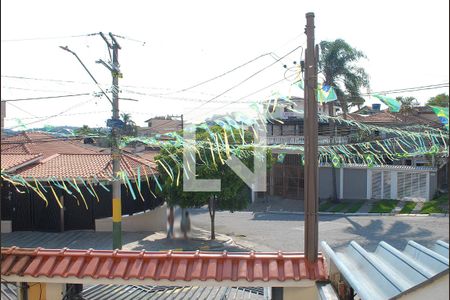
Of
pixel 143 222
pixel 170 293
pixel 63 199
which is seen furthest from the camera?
pixel 143 222

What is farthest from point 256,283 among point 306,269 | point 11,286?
point 11,286

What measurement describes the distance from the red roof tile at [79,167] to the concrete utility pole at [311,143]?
8.03m

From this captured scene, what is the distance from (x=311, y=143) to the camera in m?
5.60

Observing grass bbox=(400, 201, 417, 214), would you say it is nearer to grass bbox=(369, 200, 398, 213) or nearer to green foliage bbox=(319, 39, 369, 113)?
grass bbox=(369, 200, 398, 213)

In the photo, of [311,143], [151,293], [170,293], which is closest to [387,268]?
[311,143]

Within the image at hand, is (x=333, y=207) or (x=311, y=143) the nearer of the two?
(x=311, y=143)

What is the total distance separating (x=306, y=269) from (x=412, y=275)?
1.45 metres

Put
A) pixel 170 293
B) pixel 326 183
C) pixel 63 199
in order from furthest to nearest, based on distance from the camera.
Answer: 1. pixel 326 183
2. pixel 63 199
3. pixel 170 293

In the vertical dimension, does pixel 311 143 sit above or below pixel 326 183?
above

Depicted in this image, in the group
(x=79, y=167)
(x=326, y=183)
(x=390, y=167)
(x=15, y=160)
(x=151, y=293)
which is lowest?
(x=151, y=293)

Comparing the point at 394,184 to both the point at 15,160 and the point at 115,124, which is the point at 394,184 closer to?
the point at 115,124

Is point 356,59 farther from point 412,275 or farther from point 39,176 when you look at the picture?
point 412,275

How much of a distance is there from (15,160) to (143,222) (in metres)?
5.61

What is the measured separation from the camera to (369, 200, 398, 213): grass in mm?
21859
